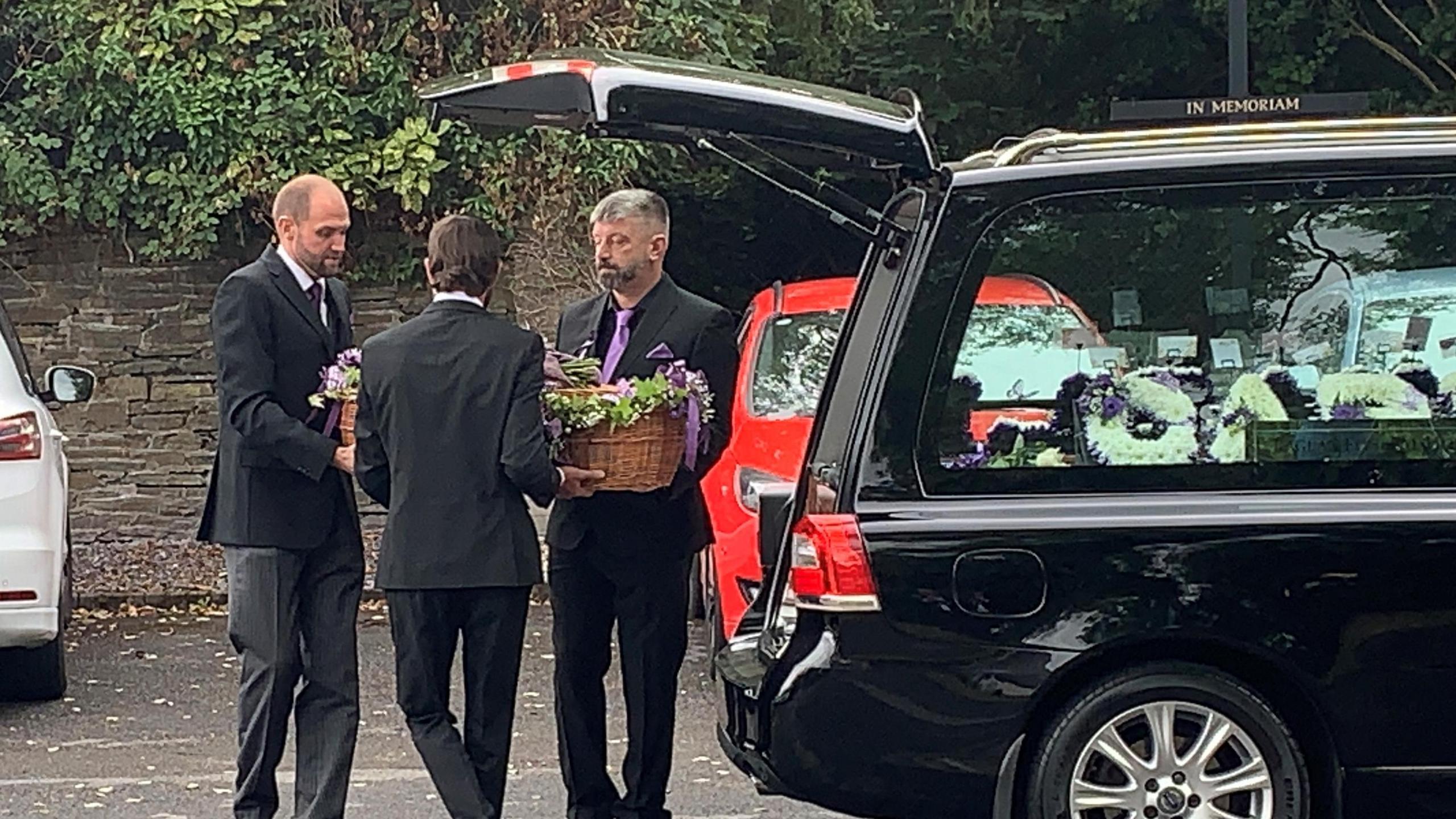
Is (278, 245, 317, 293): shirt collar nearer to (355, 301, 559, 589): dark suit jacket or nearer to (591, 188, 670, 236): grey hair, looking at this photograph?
(355, 301, 559, 589): dark suit jacket

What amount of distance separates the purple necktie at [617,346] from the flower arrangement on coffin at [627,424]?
0.68ft

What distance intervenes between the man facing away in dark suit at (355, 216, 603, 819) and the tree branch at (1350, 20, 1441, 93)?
33.3 feet

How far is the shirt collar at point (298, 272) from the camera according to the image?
19.2 ft

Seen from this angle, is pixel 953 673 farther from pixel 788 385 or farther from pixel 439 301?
pixel 788 385

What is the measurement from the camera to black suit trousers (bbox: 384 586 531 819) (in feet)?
18.1

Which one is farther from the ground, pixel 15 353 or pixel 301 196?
pixel 301 196

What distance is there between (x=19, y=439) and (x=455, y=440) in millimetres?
2927

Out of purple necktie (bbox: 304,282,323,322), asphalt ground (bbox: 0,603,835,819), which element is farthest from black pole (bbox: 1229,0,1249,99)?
purple necktie (bbox: 304,282,323,322)

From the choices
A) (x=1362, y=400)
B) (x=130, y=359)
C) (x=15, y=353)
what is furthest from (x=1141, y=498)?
(x=130, y=359)

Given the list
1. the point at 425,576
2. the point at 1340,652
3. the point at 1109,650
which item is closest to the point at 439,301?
the point at 425,576

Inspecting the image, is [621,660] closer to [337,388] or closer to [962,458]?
[337,388]

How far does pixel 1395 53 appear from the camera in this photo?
14.1 metres

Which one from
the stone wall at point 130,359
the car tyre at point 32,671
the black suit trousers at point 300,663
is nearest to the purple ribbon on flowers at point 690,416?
the black suit trousers at point 300,663

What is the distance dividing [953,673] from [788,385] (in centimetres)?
379
